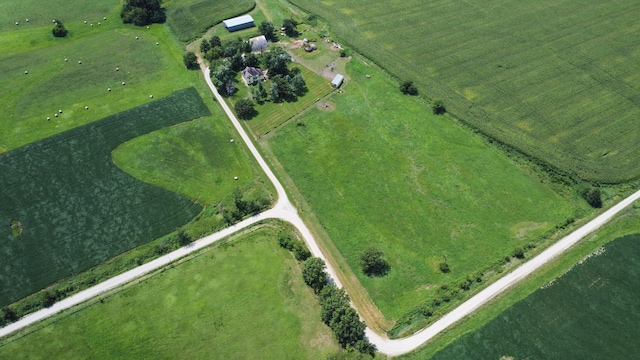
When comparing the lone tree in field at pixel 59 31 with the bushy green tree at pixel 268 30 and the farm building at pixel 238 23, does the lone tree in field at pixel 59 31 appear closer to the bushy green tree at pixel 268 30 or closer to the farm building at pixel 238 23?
the farm building at pixel 238 23

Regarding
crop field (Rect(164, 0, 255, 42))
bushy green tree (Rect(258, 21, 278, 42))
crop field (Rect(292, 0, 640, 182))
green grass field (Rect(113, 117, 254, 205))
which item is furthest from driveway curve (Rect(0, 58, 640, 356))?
crop field (Rect(164, 0, 255, 42))

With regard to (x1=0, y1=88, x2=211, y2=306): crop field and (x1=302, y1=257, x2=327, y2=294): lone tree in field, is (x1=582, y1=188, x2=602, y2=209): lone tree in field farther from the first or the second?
(x1=0, y1=88, x2=211, y2=306): crop field

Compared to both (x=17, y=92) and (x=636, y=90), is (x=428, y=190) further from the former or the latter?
(x=17, y=92)

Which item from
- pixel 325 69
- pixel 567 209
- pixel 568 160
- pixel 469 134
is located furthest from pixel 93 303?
pixel 568 160

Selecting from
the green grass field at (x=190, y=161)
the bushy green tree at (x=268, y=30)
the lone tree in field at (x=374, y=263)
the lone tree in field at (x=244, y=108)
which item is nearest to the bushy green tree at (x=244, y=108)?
the lone tree in field at (x=244, y=108)

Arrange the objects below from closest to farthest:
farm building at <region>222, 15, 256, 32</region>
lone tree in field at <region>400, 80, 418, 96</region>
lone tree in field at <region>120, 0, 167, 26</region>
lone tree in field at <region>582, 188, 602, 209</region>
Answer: lone tree in field at <region>582, 188, 602, 209</region> → lone tree in field at <region>400, 80, 418, 96</region> → farm building at <region>222, 15, 256, 32</region> → lone tree in field at <region>120, 0, 167, 26</region>

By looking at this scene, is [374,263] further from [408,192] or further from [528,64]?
[528,64]
